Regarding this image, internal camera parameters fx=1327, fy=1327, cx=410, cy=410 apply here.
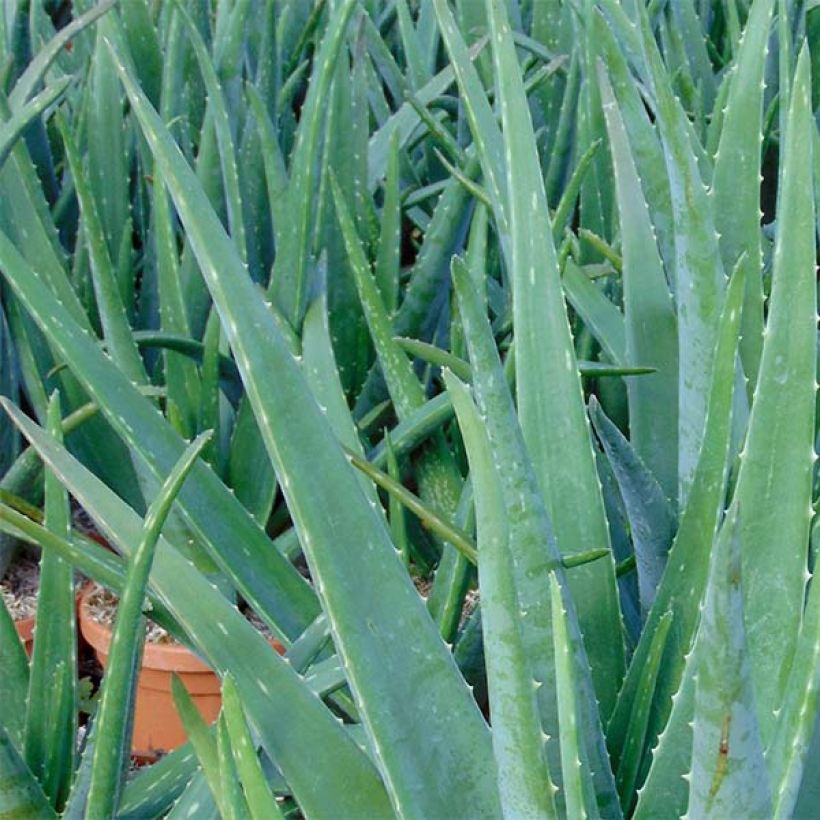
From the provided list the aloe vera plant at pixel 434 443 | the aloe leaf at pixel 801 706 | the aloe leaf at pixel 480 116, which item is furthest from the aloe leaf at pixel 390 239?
the aloe leaf at pixel 801 706

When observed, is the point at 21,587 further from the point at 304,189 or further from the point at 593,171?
the point at 593,171

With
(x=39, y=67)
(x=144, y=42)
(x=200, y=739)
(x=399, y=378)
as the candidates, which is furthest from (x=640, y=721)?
(x=144, y=42)

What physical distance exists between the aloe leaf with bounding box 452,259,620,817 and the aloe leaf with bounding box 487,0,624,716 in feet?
0.25

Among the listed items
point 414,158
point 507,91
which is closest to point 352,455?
point 507,91

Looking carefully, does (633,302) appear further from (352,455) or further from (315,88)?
(315,88)

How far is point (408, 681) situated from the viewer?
485mm

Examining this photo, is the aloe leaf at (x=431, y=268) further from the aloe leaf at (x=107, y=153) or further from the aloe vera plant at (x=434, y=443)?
the aloe leaf at (x=107, y=153)

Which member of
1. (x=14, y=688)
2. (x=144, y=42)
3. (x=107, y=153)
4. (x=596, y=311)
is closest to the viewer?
(x=14, y=688)

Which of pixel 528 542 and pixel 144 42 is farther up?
pixel 144 42

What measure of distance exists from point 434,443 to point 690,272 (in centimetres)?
32

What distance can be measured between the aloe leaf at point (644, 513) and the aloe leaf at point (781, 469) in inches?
4.1

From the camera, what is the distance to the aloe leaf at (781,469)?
0.51 metres

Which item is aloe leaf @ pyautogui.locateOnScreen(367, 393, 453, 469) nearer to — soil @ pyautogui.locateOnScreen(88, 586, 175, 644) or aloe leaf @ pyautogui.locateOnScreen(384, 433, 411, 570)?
aloe leaf @ pyautogui.locateOnScreen(384, 433, 411, 570)

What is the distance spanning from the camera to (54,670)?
68 centimetres
